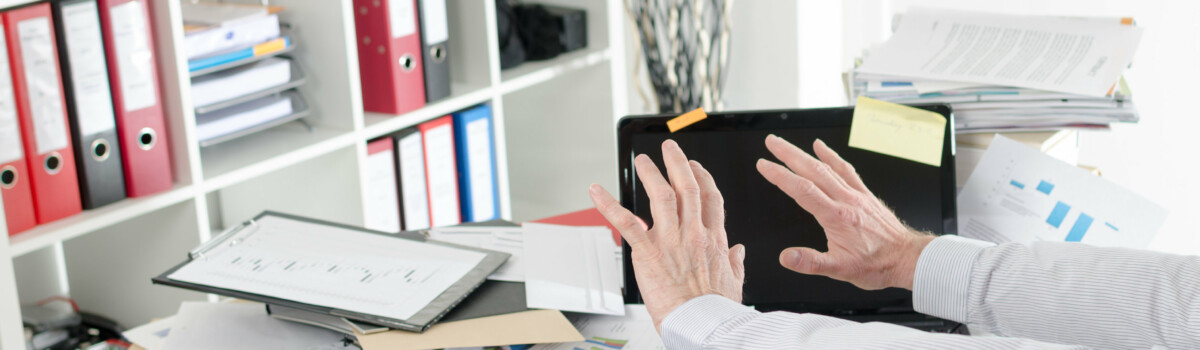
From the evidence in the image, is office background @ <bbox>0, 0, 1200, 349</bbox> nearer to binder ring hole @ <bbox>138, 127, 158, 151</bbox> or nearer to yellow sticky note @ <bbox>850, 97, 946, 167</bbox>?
binder ring hole @ <bbox>138, 127, 158, 151</bbox>

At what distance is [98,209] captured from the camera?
154 cm

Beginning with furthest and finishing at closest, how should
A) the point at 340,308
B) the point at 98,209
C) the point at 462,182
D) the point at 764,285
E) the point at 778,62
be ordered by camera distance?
the point at 778,62 < the point at 462,182 < the point at 98,209 < the point at 764,285 < the point at 340,308

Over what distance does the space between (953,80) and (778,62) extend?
1317mm

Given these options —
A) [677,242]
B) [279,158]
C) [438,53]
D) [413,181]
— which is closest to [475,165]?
[413,181]

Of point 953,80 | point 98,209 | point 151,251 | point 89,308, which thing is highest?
point 953,80

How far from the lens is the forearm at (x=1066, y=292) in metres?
0.93

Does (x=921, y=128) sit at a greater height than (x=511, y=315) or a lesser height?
greater

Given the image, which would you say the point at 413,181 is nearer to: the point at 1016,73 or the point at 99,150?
the point at 99,150

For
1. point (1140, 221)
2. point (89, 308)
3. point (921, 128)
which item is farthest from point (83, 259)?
point (1140, 221)

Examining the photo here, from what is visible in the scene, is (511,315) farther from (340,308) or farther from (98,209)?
(98,209)

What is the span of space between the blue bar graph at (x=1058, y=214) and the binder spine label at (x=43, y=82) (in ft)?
4.54

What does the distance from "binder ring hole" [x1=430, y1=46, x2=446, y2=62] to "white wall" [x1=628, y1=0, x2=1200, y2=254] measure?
2.69ft

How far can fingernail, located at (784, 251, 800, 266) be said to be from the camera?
106 cm

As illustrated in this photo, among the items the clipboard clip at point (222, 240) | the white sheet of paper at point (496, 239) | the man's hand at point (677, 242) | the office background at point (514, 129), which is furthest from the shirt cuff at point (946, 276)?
the office background at point (514, 129)
